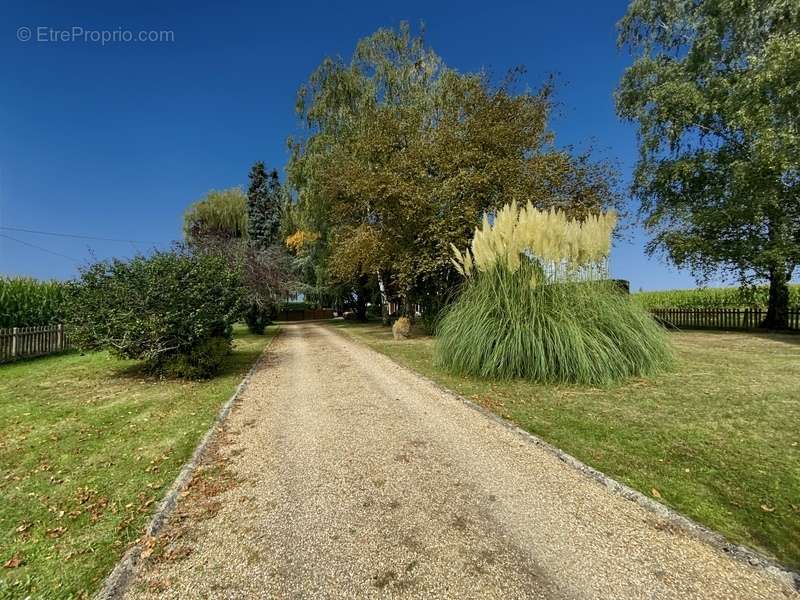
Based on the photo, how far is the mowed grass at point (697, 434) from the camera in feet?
8.47

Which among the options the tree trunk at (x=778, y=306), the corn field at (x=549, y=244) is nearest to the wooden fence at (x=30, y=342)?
the corn field at (x=549, y=244)

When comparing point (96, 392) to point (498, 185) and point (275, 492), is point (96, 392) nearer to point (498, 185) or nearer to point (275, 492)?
point (275, 492)

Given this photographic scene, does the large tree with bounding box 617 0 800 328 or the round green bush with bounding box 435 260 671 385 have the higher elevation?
the large tree with bounding box 617 0 800 328

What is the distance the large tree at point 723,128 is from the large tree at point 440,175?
3.60 m

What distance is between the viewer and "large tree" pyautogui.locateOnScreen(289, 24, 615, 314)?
1255 centimetres

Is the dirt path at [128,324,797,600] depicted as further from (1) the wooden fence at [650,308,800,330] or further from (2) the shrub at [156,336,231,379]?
(1) the wooden fence at [650,308,800,330]

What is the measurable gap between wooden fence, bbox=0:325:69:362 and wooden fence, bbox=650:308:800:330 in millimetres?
20904

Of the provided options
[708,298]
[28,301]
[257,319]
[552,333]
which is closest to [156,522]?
[552,333]

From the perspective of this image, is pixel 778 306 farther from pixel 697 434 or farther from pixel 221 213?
pixel 221 213

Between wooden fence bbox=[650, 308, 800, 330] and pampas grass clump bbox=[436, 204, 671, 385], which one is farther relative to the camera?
wooden fence bbox=[650, 308, 800, 330]

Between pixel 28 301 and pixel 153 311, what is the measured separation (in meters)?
8.19

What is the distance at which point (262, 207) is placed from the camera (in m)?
25.5

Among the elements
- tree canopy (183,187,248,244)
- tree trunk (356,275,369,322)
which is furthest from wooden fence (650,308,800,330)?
tree canopy (183,187,248,244)

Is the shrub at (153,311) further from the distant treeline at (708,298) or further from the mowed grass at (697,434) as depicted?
the distant treeline at (708,298)
